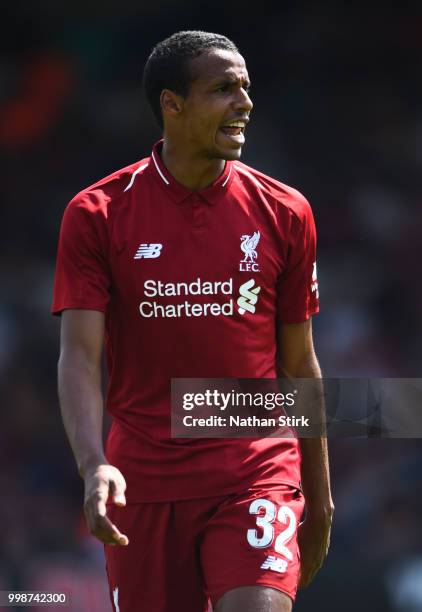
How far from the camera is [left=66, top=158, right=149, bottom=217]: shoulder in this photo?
412cm

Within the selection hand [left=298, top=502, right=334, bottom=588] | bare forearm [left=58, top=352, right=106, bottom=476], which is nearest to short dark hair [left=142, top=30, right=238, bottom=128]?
bare forearm [left=58, top=352, right=106, bottom=476]

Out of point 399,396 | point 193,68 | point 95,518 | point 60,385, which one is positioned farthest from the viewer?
point 399,396

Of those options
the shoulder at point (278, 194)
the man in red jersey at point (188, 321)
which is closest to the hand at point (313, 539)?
the man in red jersey at point (188, 321)

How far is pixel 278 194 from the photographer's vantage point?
4.30 meters

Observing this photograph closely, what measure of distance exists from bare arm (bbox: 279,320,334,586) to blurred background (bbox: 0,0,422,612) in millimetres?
3971

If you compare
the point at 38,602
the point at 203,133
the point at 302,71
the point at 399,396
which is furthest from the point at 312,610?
the point at 302,71

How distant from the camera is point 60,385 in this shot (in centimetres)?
394

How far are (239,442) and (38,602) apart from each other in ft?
10.1

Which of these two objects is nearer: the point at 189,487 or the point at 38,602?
the point at 189,487

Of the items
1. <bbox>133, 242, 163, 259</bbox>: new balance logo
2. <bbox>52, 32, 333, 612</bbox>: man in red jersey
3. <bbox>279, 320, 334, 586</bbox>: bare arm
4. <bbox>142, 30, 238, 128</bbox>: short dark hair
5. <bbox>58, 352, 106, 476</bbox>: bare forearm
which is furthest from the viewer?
<bbox>279, 320, 334, 586</bbox>: bare arm

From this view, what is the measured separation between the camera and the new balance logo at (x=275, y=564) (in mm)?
3834

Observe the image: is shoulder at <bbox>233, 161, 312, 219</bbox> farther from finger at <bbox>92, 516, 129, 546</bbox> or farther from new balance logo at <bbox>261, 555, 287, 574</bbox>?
finger at <bbox>92, 516, 129, 546</bbox>

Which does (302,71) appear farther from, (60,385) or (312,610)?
(60,385)

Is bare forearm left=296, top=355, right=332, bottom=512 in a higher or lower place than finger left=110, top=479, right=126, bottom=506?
lower
